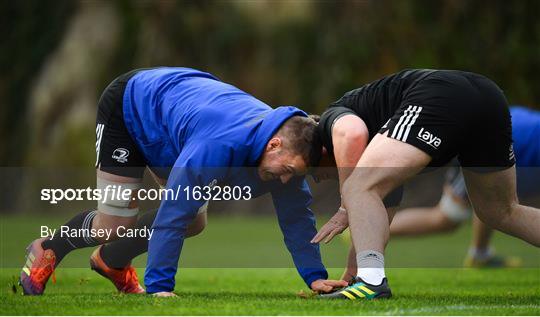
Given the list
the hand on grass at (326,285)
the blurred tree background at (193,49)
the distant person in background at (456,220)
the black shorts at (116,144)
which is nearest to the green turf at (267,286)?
the hand on grass at (326,285)

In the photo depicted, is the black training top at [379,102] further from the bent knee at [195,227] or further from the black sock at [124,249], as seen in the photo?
the black sock at [124,249]

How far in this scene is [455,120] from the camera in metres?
5.79

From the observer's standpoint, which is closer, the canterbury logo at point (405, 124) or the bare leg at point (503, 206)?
the canterbury logo at point (405, 124)

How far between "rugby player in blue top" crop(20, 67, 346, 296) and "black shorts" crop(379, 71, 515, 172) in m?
0.63

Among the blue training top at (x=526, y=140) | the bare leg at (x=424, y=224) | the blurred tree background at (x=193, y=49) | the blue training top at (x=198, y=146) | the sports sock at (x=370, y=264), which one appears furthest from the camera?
the blurred tree background at (x=193, y=49)

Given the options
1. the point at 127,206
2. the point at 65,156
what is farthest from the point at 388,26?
the point at 127,206

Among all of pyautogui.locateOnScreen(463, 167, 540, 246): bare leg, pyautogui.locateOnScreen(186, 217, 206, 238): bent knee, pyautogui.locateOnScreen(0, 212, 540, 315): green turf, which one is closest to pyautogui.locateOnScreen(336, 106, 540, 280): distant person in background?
pyautogui.locateOnScreen(0, 212, 540, 315): green turf

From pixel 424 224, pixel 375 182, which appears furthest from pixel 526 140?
pixel 375 182

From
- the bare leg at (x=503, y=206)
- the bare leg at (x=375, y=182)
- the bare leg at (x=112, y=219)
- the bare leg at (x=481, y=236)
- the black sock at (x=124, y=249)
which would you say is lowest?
the bare leg at (x=481, y=236)

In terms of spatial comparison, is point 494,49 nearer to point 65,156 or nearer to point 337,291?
→ point 65,156

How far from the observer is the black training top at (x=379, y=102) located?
6073 millimetres

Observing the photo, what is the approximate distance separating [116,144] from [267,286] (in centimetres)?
189

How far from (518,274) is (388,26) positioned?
39.9ft

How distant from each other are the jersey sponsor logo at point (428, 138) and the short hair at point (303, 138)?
65 cm
